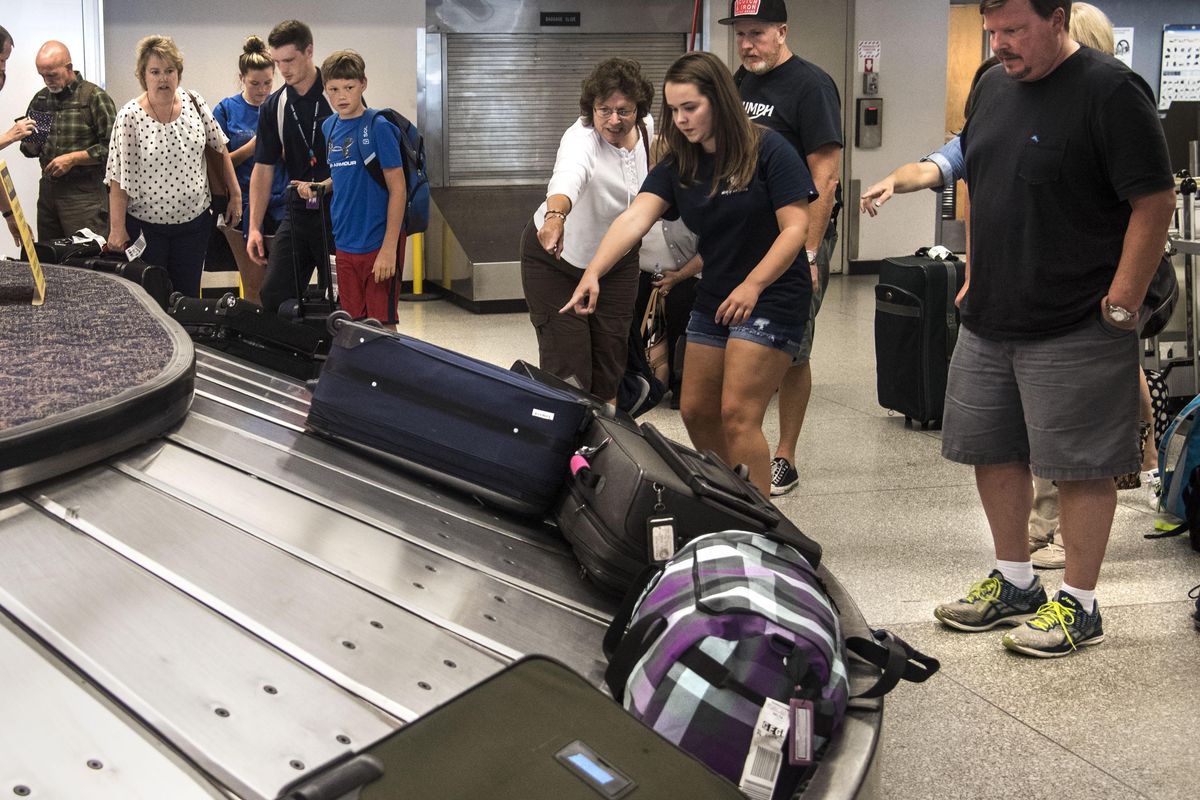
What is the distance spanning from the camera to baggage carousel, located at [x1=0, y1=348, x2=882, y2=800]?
4.62ft

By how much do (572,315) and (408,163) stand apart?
1.07m

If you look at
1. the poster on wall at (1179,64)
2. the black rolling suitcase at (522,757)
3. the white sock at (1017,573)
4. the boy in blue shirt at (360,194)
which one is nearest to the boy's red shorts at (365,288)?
the boy in blue shirt at (360,194)

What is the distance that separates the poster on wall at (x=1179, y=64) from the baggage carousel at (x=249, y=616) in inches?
611

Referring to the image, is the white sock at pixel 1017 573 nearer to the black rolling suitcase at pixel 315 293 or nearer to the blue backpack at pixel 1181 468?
the blue backpack at pixel 1181 468

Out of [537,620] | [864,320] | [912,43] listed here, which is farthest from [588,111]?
[912,43]

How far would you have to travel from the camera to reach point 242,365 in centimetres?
381

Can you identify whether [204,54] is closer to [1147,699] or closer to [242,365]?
[242,365]

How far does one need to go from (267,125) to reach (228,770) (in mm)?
4244

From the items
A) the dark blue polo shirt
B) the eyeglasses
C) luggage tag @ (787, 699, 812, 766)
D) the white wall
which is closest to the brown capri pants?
the eyeglasses

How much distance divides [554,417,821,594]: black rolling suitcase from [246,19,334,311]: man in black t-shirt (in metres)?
2.85

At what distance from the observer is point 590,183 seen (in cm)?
413

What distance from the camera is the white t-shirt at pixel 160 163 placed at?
18.2 feet

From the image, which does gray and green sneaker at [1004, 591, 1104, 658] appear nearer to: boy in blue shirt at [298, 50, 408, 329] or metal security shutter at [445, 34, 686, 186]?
boy in blue shirt at [298, 50, 408, 329]

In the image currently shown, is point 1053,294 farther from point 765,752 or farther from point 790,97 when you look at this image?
point 765,752
